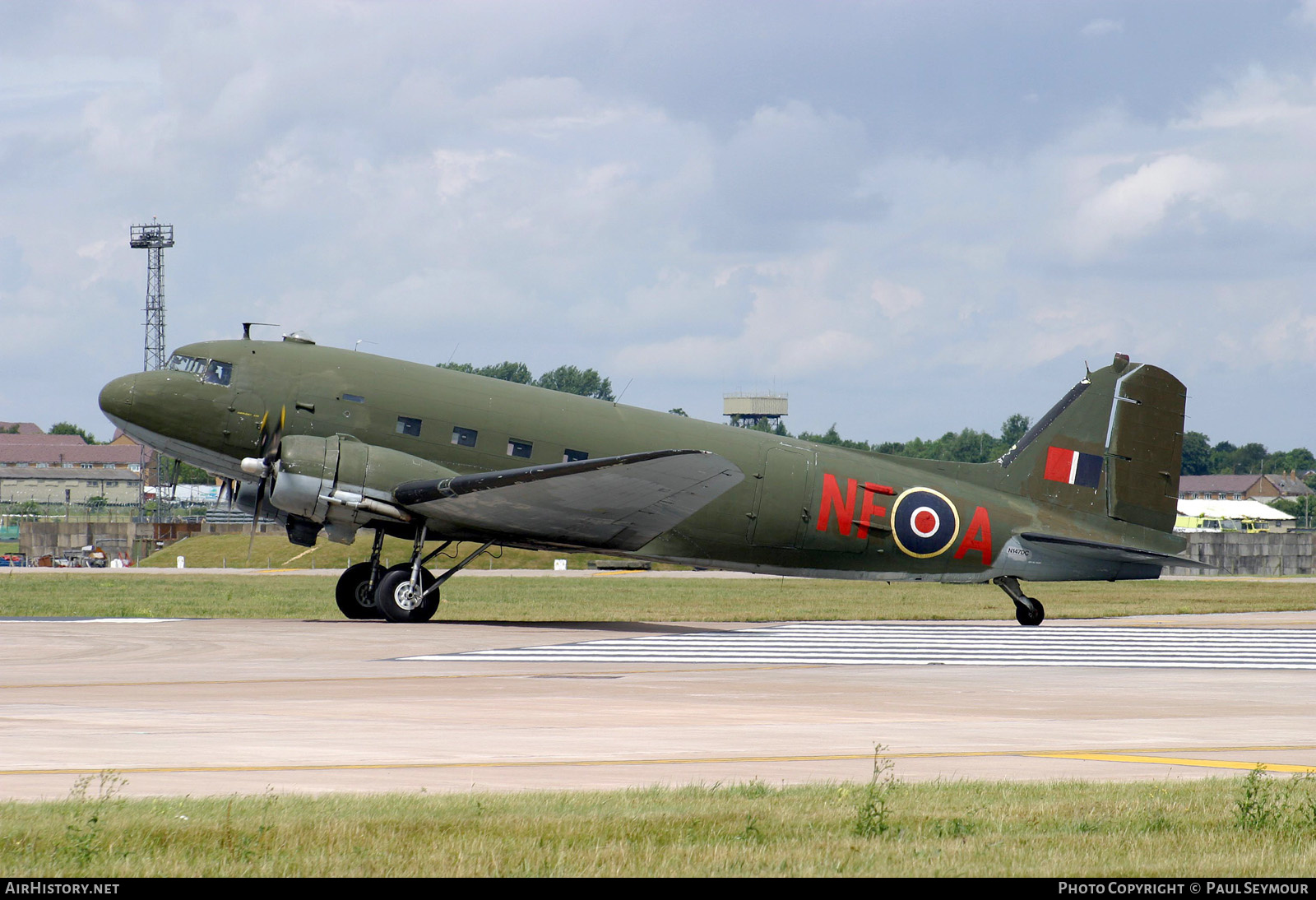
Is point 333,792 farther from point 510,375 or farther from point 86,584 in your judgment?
point 510,375

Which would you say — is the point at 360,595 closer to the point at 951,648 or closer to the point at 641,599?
the point at 951,648

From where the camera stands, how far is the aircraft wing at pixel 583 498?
26.4 meters

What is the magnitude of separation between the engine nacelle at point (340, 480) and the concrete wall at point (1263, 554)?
64.9m

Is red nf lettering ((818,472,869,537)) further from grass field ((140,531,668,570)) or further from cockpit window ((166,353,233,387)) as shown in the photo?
grass field ((140,531,668,570))

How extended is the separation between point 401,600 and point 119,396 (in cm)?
687

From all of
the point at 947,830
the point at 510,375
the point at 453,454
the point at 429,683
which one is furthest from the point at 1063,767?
the point at 510,375

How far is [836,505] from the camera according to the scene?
31.0 meters

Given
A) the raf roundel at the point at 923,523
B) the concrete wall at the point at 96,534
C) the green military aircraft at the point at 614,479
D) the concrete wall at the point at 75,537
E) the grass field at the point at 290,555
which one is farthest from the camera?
the concrete wall at the point at 75,537

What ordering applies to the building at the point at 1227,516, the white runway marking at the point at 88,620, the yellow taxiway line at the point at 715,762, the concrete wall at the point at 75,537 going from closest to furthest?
the yellow taxiway line at the point at 715,762
the white runway marking at the point at 88,620
the concrete wall at the point at 75,537
the building at the point at 1227,516

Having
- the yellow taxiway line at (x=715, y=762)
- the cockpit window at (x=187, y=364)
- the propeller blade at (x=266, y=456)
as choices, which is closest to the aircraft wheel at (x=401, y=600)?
the propeller blade at (x=266, y=456)

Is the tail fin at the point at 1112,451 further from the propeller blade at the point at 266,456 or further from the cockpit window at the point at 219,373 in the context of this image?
the cockpit window at the point at 219,373

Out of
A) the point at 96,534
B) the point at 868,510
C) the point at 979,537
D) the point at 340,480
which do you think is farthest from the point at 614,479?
the point at 96,534

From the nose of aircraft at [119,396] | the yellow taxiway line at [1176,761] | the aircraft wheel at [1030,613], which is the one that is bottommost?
the aircraft wheel at [1030,613]

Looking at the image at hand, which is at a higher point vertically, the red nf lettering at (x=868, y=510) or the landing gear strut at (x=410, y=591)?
the red nf lettering at (x=868, y=510)
